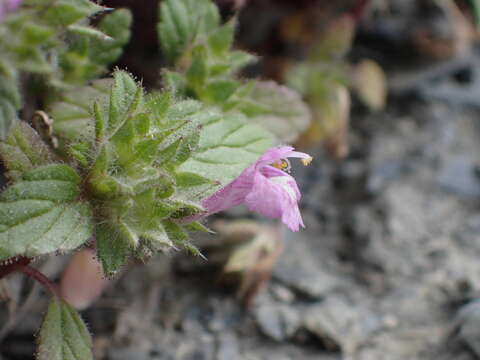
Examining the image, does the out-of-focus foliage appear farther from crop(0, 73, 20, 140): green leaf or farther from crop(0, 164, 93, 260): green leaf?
crop(0, 73, 20, 140): green leaf

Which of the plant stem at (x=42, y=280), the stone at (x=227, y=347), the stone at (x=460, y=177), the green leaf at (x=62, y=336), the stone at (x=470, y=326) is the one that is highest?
the plant stem at (x=42, y=280)

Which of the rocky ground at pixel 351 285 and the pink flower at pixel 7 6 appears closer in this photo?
the pink flower at pixel 7 6

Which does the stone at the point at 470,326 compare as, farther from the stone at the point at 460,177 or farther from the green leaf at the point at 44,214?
the green leaf at the point at 44,214

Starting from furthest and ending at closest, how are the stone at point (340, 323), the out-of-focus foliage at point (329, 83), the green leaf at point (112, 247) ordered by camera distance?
the out-of-focus foliage at point (329, 83) → the stone at point (340, 323) → the green leaf at point (112, 247)

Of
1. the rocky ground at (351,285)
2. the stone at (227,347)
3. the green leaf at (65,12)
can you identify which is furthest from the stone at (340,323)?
the green leaf at (65,12)

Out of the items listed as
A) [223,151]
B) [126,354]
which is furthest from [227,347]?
[223,151]

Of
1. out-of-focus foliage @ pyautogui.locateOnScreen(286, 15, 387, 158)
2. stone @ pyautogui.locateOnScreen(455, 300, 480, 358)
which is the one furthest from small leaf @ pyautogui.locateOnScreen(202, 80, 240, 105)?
stone @ pyautogui.locateOnScreen(455, 300, 480, 358)
